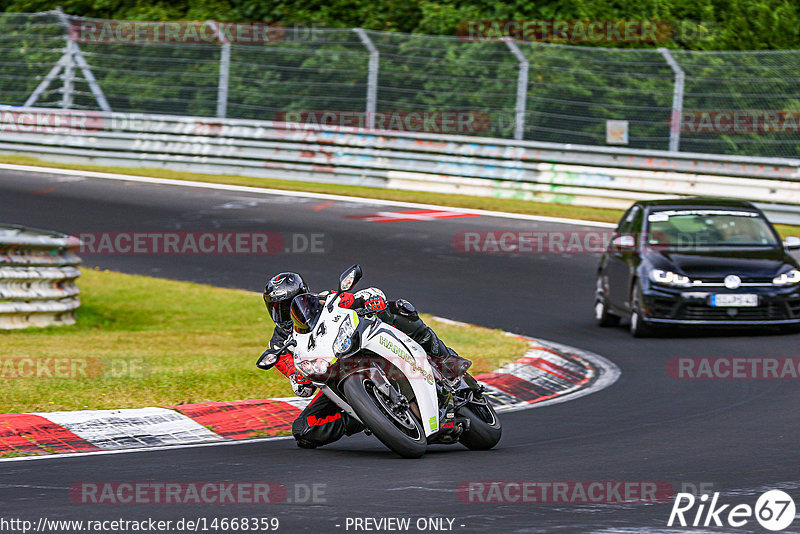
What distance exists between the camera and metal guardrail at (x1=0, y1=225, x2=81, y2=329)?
42.0 feet

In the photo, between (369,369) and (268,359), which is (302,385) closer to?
(268,359)

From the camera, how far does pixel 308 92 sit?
24984 millimetres

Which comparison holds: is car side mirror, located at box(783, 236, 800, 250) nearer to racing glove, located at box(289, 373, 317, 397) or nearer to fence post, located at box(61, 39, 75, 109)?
racing glove, located at box(289, 373, 317, 397)

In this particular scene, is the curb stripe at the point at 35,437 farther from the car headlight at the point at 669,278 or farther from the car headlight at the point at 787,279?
the car headlight at the point at 787,279

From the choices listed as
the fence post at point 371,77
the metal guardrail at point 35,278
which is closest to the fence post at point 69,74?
the fence post at point 371,77

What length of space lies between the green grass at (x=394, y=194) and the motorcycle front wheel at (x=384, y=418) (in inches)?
544

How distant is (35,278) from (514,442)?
22.1 ft

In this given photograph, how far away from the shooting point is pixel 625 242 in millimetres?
14023

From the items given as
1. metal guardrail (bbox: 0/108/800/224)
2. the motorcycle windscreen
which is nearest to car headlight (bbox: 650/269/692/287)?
the motorcycle windscreen

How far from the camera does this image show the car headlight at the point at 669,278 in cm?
1317

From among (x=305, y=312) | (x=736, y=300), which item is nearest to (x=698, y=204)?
(x=736, y=300)

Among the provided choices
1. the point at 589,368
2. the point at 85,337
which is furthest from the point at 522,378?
the point at 85,337

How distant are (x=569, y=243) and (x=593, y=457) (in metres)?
12.4

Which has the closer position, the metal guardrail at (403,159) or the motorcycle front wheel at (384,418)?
the motorcycle front wheel at (384,418)
